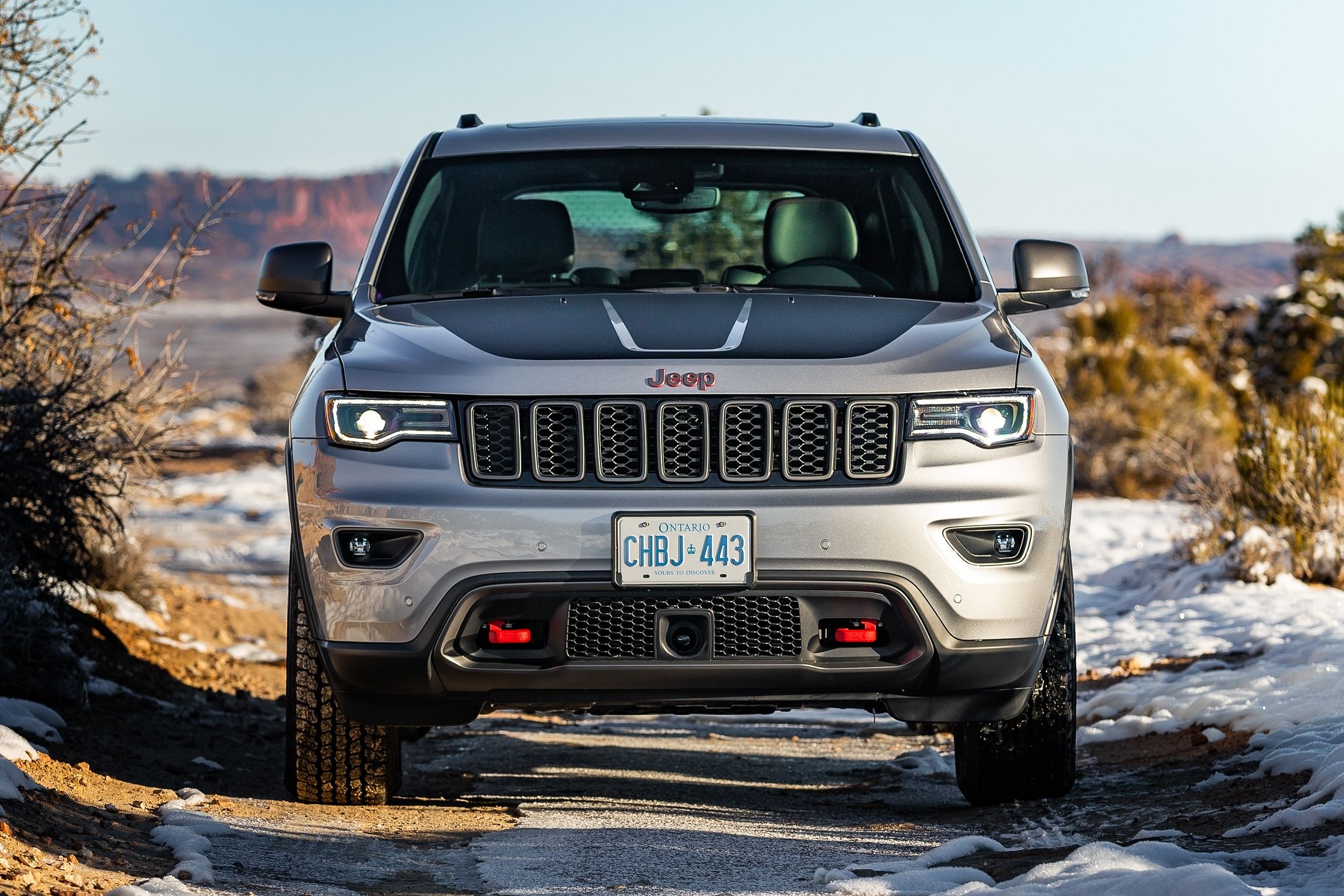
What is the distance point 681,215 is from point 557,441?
1824 mm

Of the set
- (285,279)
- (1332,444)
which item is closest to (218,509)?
(1332,444)

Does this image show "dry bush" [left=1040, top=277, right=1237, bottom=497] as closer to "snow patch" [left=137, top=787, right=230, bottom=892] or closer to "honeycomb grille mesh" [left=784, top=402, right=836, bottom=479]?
"honeycomb grille mesh" [left=784, top=402, right=836, bottom=479]

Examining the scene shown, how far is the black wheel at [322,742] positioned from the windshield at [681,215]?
1318mm

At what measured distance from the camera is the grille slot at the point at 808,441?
4.30 metres

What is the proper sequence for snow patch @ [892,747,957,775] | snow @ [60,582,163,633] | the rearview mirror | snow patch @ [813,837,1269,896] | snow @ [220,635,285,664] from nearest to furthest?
1. snow patch @ [813,837,1269,896]
2. the rearview mirror
3. snow patch @ [892,747,957,775]
4. snow @ [60,582,163,633]
5. snow @ [220,635,285,664]

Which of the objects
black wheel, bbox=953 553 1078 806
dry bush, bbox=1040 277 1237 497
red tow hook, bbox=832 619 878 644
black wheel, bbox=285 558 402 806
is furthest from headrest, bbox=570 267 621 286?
dry bush, bbox=1040 277 1237 497

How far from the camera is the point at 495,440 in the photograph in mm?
4324

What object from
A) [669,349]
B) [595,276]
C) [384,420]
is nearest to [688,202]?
[595,276]

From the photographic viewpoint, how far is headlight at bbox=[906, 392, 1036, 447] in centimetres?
436

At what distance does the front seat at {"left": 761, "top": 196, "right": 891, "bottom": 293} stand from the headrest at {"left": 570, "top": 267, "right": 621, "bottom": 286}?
0.55 meters

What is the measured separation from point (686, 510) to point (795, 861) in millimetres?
1011

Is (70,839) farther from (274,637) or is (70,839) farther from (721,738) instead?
(274,637)

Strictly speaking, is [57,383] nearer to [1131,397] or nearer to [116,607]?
[116,607]

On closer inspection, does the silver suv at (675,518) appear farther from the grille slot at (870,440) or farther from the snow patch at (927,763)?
the snow patch at (927,763)
